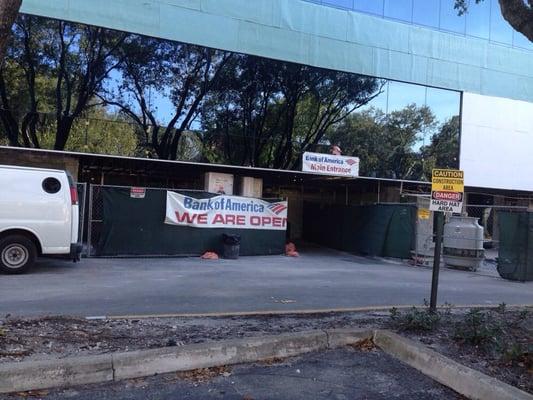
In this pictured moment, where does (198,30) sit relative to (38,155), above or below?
above

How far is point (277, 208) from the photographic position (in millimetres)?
19047

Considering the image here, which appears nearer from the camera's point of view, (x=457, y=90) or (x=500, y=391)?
(x=500, y=391)

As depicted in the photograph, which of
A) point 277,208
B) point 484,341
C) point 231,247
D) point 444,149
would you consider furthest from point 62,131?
point 444,149

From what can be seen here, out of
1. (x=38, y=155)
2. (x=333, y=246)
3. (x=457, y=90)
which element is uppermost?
(x=457, y=90)

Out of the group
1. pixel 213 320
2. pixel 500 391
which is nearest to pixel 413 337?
pixel 500 391

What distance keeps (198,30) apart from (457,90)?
12.0m

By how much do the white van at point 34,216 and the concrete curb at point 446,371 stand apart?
801 cm

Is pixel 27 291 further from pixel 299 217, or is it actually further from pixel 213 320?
pixel 299 217

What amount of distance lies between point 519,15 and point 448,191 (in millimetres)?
2301

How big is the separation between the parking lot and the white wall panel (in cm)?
957

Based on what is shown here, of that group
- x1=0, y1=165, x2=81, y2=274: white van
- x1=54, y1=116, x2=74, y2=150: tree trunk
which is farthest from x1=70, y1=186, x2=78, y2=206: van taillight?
x1=54, y1=116, x2=74, y2=150: tree trunk

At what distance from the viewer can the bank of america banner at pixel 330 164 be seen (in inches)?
844

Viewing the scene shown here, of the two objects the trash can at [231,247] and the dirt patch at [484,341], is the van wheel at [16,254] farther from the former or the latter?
the dirt patch at [484,341]

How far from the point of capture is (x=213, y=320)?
759 centimetres
